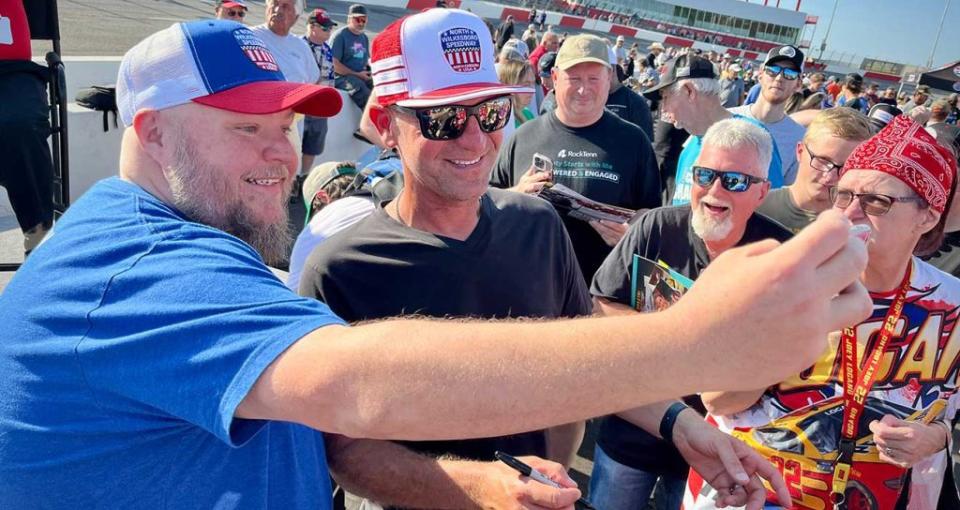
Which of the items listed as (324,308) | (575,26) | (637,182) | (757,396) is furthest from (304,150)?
(575,26)

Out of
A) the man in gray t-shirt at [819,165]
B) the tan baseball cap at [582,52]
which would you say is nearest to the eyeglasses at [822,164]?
the man in gray t-shirt at [819,165]

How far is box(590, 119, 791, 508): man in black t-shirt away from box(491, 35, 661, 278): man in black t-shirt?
0.82 m

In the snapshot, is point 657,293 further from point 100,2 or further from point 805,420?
point 100,2

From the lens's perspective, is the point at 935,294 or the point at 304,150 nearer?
the point at 935,294

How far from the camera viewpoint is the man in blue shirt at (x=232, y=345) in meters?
0.70

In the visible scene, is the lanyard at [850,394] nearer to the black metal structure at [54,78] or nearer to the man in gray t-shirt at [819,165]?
the man in gray t-shirt at [819,165]

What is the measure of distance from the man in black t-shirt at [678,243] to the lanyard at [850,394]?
1.99 ft

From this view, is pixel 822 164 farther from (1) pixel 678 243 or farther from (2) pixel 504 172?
(2) pixel 504 172

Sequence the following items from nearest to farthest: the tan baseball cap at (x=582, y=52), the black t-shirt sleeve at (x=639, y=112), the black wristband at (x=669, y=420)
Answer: the black wristband at (x=669, y=420) < the tan baseball cap at (x=582, y=52) < the black t-shirt sleeve at (x=639, y=112)

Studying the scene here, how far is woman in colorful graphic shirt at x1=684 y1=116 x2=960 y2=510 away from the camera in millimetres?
1913

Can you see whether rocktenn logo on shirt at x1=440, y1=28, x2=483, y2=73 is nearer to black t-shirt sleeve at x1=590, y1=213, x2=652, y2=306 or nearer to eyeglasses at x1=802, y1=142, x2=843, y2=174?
black t-shirt sleeve at x1=590, y1=213, x2=652, y2=306

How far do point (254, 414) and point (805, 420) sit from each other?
1.67 metres

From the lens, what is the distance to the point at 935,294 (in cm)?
197

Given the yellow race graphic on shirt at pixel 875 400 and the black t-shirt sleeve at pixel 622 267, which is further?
the black t-shirt sleeve at pixel 622 267
